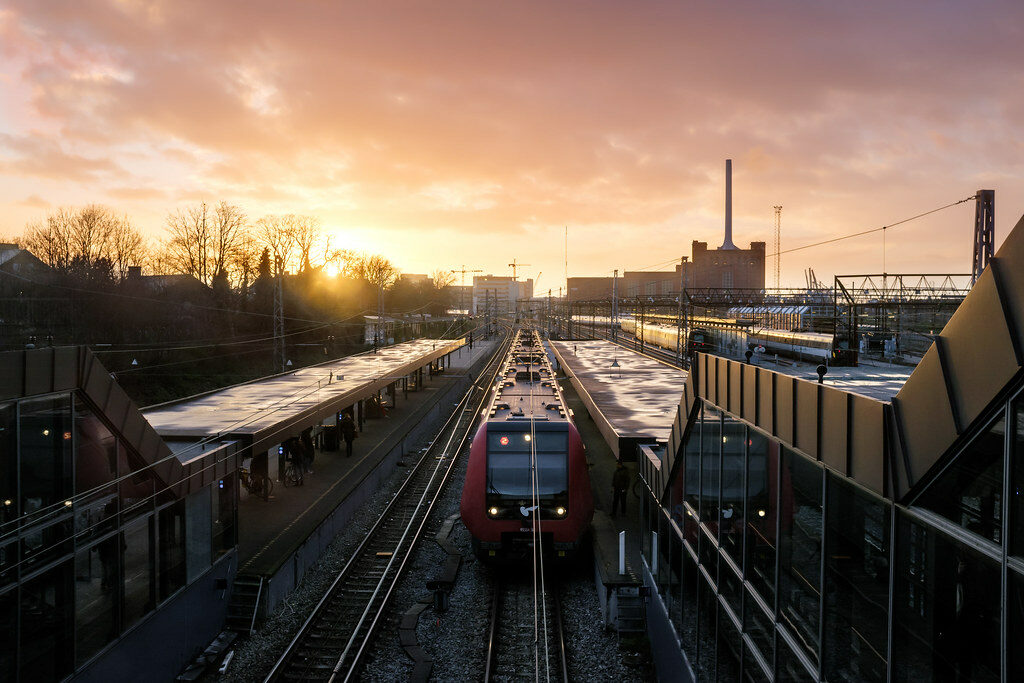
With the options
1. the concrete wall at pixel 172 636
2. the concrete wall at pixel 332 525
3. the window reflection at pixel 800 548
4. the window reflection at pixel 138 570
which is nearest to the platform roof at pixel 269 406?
the concrete wall at pixel 332 525

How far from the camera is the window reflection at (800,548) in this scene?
4699 mm

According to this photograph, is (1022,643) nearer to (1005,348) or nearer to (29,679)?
(1005,348)

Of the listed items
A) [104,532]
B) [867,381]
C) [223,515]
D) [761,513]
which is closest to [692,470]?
[761,513]

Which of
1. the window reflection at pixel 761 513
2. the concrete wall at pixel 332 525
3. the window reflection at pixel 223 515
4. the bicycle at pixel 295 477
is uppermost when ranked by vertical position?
the window reflection at pixel 761 513

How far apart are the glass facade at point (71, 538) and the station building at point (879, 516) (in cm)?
703

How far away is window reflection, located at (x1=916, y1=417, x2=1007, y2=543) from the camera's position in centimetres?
299

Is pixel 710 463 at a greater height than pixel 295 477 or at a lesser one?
greater

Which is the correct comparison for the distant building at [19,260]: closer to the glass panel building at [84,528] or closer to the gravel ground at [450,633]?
the gravel ground at [450,633]

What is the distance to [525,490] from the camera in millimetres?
11641

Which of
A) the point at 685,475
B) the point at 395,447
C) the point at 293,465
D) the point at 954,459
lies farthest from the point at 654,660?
the point at 395,447

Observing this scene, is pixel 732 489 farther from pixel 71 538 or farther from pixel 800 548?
pixel 71 538

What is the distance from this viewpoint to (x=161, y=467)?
9039 mm

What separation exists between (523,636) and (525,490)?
7.86 feet

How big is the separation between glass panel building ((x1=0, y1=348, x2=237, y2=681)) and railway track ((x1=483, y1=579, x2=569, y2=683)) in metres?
4.55
